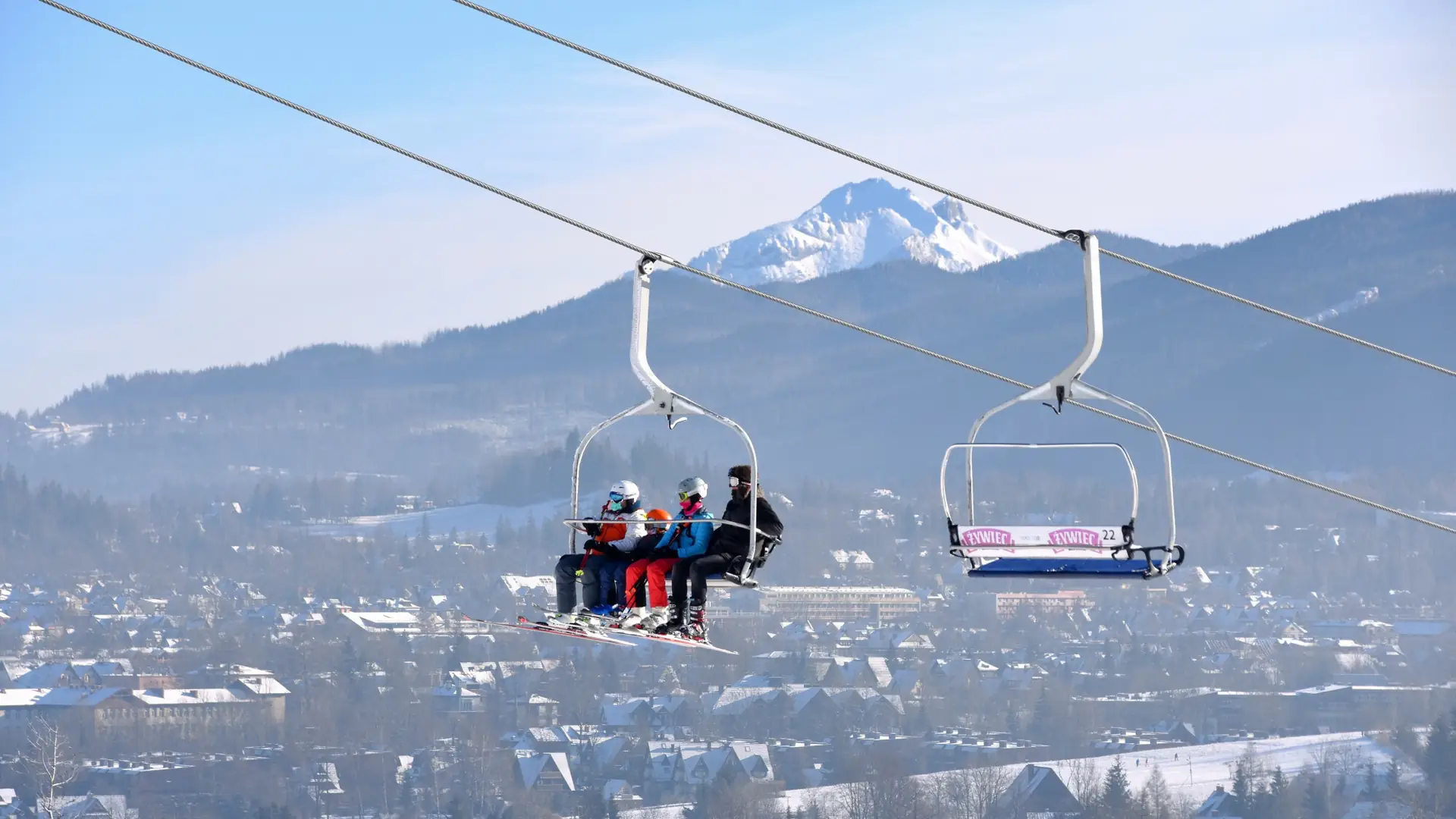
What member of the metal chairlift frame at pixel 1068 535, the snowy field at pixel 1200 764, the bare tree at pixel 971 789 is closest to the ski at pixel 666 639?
the metal chairlift frame at pixel 1068 535

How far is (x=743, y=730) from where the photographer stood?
16400cm

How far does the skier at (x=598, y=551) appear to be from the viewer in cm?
1708

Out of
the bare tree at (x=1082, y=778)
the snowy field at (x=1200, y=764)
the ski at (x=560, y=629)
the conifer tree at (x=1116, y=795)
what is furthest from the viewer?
the snowy field at (x=1200, y=764)

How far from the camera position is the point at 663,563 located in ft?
56.1

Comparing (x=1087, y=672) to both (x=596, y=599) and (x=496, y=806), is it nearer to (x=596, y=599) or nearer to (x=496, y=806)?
(x=496, y=806)

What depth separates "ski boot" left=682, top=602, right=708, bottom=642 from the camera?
1680 centimetres

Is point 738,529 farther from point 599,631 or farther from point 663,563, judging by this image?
point 599,631

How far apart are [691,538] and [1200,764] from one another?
476 ft

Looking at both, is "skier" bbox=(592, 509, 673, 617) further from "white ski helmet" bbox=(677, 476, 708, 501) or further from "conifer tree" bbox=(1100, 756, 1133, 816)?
"conifer tree" bbox=(1100, 756, 1133, 816)

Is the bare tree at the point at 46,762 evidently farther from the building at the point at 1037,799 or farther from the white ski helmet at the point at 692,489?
the white ski helmet at the point at 692,489

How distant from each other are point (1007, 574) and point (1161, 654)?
7361 inches

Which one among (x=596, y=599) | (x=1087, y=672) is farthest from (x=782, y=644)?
(x=596, y=599)

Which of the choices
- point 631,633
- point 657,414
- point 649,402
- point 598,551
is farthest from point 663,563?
point 657,414

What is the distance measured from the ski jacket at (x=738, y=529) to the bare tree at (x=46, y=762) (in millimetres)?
131552
